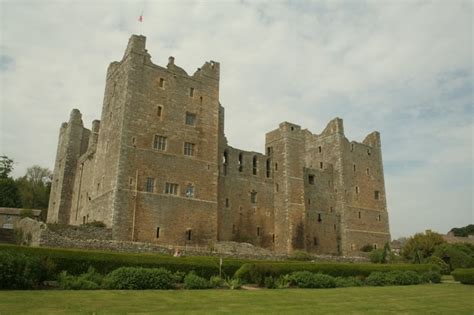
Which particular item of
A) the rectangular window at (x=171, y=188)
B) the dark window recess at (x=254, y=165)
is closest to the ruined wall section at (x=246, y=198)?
the dark window recess at (x=254, y=165)

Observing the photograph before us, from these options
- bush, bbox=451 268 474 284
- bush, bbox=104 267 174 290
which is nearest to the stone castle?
bush, bbox=104 267 174 290

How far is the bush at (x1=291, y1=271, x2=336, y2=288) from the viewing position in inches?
888

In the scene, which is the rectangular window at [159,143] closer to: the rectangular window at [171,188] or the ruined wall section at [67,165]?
the rectangular window at [171,188]

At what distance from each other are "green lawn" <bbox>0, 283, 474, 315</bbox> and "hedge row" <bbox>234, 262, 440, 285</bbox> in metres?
3.60

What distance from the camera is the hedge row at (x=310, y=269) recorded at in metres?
22.1

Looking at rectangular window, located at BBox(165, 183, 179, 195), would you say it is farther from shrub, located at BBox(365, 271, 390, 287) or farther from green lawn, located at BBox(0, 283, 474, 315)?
green lawn, located at BBox(0, 283, 474, 315)

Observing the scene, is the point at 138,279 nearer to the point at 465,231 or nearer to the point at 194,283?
the point at 194,283

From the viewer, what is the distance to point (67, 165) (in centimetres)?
4909

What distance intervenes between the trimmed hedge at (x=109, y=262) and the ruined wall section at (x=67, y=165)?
1152 inches

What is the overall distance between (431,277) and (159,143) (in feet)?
78.1

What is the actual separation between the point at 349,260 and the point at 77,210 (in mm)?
28673

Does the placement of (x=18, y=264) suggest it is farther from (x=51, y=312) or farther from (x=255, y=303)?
(x=255, y=303)

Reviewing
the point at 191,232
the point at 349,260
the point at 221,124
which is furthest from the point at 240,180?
the point at 349,260

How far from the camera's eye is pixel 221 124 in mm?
44781
